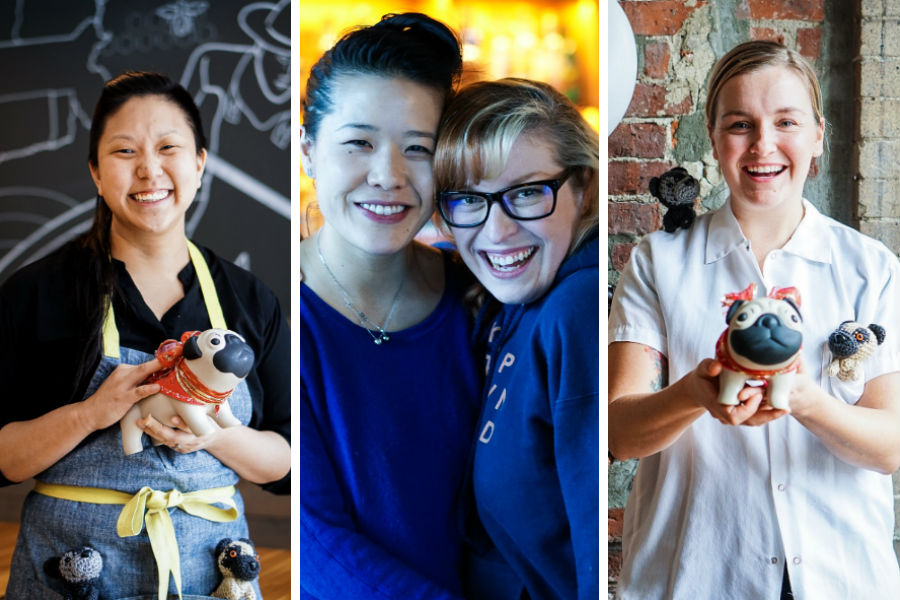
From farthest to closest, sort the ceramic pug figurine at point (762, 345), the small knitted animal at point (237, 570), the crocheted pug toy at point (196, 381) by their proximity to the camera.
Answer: the small knitted animal at point (237, 570) < the crocheted pug toy at point (196, 381) < the ceramic pug figurine at point (762, 345)

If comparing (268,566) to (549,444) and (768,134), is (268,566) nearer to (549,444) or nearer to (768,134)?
(549,444)

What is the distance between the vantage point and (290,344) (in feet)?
4.65

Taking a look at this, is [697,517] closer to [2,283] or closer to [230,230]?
[230,230]

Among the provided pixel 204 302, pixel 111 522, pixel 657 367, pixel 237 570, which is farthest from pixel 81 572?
pixel 657 367

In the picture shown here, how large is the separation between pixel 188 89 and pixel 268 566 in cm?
84

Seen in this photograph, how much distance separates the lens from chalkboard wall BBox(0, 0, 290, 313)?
1.43 m

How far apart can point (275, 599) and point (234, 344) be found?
0.47 meters

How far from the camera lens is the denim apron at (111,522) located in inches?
54.5

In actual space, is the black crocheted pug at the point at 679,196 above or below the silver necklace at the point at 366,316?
above

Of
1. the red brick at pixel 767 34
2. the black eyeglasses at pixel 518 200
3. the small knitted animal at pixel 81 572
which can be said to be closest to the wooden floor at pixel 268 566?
the small knitted animal at pixel 81 572

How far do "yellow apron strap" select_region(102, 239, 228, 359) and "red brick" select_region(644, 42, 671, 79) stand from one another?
99cm

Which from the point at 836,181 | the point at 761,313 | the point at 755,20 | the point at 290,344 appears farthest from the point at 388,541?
the point at 755,20

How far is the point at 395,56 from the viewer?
1323 millimetres

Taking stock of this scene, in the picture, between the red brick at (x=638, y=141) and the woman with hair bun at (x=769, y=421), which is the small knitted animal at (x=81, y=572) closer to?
the woman with hair bun at (x=769, y=421)
